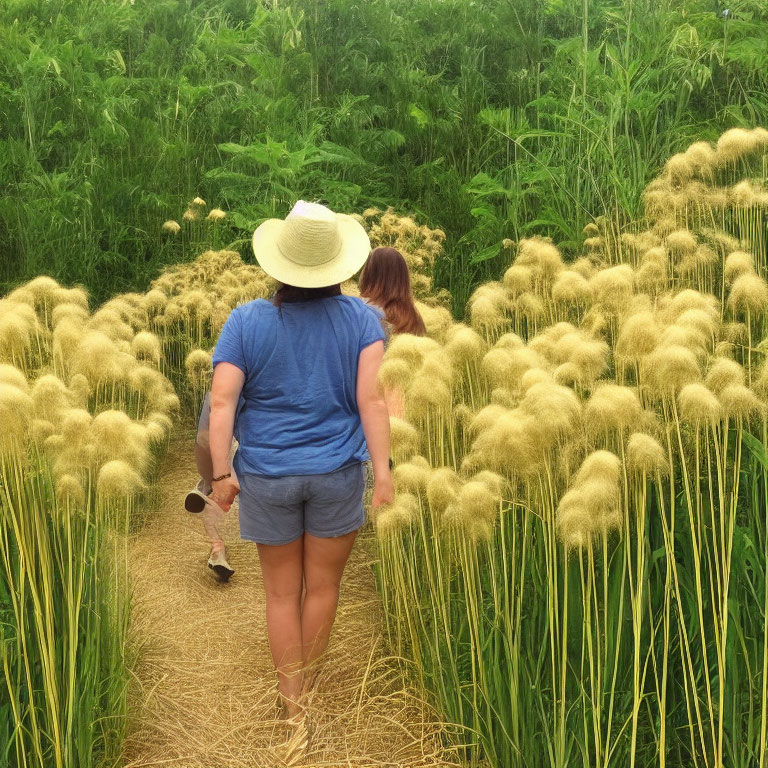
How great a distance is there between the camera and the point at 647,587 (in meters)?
2.21

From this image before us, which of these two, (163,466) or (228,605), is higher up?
(163,466)

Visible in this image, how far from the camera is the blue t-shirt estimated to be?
272cm

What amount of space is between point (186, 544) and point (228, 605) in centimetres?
67

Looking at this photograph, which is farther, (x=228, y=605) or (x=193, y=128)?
(x=193, y=128)

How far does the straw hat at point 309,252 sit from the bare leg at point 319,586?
0.80 meters

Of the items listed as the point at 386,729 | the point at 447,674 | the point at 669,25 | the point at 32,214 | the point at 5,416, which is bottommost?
the point at 386,729

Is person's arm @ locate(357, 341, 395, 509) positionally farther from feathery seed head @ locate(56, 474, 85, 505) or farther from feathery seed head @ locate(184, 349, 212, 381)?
feathery seed head @ locate(184, 349, 212, 381)

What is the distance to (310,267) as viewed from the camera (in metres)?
2.74

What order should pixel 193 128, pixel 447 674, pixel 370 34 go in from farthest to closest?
pixel 370 34, pixel 193 128, pixel 447 674

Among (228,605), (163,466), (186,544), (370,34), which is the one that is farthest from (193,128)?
(228,605)

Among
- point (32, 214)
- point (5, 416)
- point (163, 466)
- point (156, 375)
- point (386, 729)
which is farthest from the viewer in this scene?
point (32, 214)

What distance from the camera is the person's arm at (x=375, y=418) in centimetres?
276

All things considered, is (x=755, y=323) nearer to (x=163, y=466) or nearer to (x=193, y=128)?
(x=163, y=466)

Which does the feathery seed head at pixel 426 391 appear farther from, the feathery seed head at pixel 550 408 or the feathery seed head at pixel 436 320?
the feathery seed head at pixel 436 320
